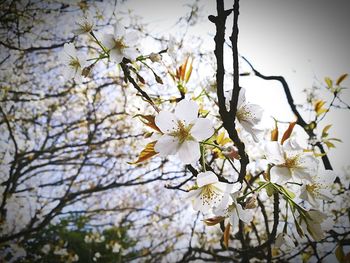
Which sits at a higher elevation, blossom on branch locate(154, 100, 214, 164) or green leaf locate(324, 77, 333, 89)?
green leaf locate(324, 77, 333, 89)

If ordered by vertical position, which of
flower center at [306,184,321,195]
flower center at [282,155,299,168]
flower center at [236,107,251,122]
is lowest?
flower center at [306,184,321,195]

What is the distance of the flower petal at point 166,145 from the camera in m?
0.87

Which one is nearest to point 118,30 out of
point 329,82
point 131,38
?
point 131,38

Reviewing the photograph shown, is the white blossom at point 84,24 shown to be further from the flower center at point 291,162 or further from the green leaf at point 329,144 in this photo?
the green leaf at point 329,144

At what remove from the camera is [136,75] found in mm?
1103

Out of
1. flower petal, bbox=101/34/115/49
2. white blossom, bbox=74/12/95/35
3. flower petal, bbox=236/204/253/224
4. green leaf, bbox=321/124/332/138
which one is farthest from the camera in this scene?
green leaf, bbox=321/124/332/138

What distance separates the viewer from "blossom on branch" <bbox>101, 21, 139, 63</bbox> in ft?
3.41

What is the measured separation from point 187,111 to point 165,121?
105mm

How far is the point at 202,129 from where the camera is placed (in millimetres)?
892

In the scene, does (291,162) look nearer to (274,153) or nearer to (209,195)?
(274,153)

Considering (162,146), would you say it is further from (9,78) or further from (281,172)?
(9,78)

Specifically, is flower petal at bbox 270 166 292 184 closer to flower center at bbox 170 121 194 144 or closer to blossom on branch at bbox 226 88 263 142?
blossom on branch at bbox 226 88 263 142

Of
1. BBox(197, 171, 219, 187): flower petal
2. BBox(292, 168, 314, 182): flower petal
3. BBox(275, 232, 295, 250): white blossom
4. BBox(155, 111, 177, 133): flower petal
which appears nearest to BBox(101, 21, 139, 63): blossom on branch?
BBox(155, 111, 177, 133): flower petal

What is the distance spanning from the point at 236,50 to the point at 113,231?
30.4 feet
